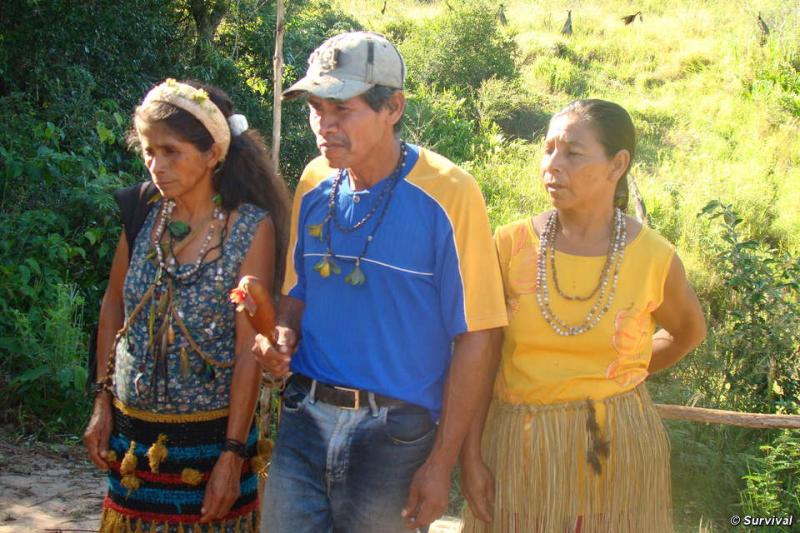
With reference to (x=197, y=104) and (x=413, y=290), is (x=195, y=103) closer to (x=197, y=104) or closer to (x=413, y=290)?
(x=197, y=104)

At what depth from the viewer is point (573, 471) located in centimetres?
236

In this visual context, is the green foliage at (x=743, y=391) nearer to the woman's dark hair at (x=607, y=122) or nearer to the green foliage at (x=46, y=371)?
the woman's dark hair at (x=607, y=122)

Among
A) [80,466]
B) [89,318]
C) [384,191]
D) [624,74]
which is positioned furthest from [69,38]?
[624,74]

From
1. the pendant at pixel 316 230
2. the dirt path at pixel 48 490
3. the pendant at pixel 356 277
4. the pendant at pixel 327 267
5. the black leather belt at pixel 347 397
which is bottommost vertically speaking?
the dirt path at pixel 48 490

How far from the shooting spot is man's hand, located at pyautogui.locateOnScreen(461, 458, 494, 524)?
89.1 inches

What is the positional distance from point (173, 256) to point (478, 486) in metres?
1.02

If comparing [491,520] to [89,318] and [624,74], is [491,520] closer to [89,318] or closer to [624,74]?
[89,318]

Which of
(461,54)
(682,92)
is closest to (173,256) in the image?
(461,54)

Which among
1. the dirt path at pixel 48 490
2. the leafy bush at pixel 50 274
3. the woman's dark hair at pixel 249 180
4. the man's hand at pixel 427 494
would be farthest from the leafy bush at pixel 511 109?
the man's hand at pixel 427 494

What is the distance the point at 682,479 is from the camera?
5367 mm

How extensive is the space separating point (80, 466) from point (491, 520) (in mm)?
3292

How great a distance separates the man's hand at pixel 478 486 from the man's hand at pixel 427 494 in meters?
0.12

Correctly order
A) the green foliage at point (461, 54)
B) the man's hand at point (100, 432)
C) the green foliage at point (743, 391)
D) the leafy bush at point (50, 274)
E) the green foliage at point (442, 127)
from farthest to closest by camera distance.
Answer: the green foliage at point (461, 54), the green foliage at point (442, 127), the leafy bush at point (50, 274), the green foliage at point (743, 391), the man's hand at point (100, 432)

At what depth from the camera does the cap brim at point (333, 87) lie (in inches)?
84.7
